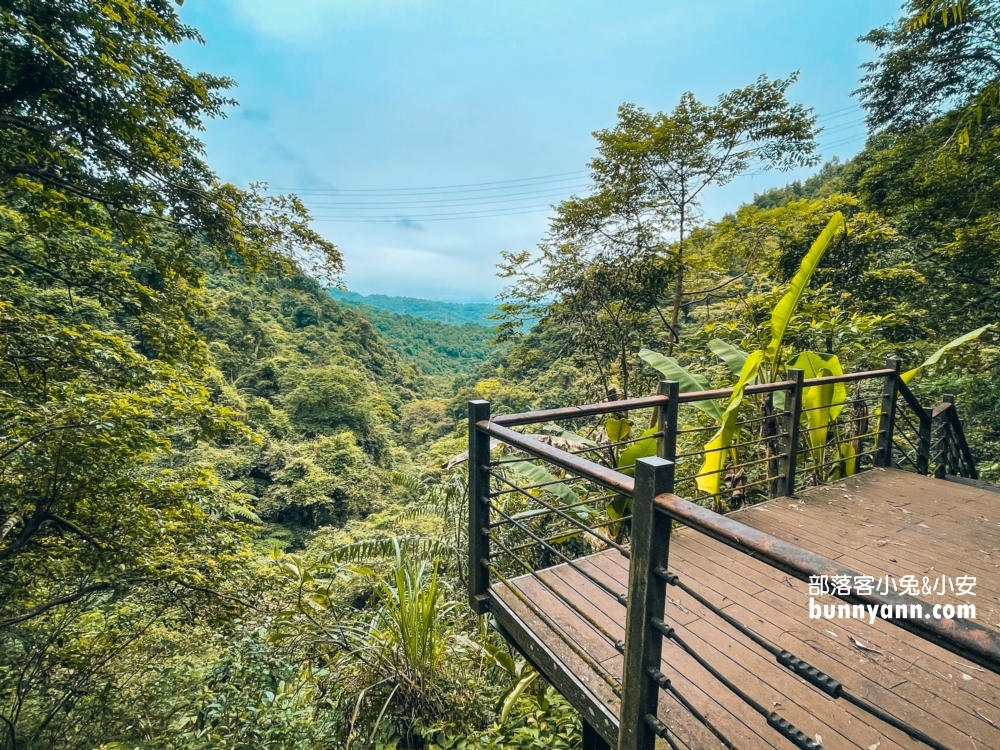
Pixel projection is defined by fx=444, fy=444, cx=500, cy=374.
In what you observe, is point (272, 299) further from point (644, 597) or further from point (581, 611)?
point (644, 597)

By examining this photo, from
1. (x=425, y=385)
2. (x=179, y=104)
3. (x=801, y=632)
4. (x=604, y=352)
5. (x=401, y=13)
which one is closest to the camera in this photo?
(x=801, y=632)

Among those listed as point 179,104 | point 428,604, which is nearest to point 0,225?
point 179,104

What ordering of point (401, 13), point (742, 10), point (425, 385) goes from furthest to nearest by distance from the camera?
1. point (425, 385)
2. point (401, 13)
3. point (742, 10)

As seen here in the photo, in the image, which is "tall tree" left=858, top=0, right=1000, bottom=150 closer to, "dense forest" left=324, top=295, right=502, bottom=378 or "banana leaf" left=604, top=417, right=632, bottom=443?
"banana leaf" left=604, top=417, right=632, bottom=443

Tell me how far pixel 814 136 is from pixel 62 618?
1214cm

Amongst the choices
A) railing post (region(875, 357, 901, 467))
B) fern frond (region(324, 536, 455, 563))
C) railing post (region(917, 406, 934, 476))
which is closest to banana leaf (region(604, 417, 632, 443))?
fern frond (region(324, 536, 455, 563))

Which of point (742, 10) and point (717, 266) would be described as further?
point (742, 10)

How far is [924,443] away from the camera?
14.2ft

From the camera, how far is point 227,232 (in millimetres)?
5617

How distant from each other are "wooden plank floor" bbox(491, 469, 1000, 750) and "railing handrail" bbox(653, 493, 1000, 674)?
0.81 meters

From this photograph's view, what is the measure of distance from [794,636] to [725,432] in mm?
1470

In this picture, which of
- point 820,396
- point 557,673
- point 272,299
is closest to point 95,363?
point 272,299

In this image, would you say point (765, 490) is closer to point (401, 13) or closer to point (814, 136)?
point (814, 136)

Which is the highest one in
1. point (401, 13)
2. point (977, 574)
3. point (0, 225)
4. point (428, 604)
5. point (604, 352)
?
point (401, 13)
